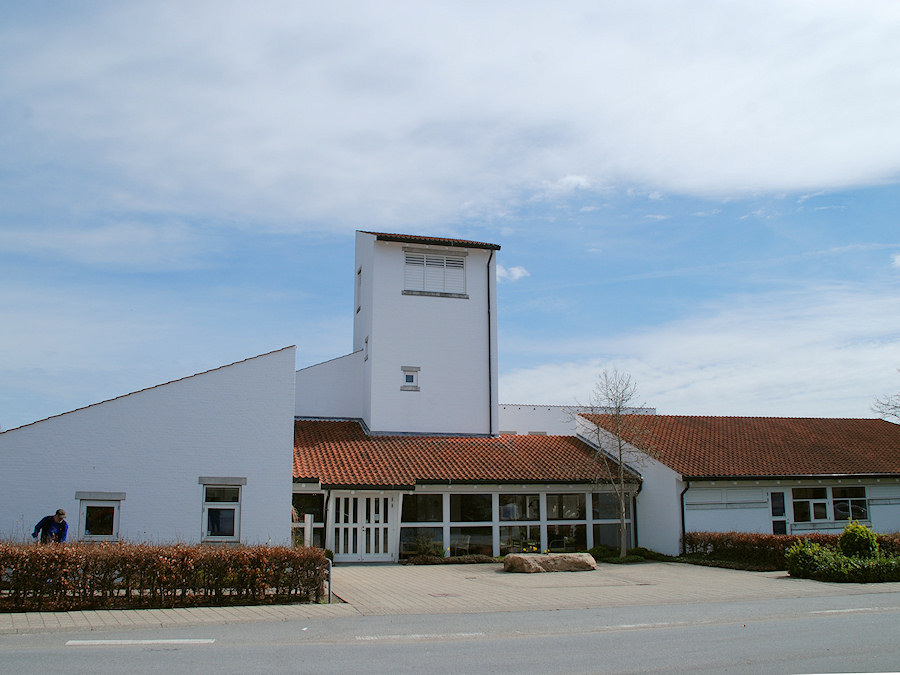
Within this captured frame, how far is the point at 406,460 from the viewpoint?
2573 centimetres

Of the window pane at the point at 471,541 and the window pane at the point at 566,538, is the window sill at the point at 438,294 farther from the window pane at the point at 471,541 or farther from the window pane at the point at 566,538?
the window pane at the point at 566,538

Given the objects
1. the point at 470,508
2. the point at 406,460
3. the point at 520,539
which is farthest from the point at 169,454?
the point at 520,539

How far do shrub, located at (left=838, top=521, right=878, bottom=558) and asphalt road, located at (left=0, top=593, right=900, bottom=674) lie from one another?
612 centimetres

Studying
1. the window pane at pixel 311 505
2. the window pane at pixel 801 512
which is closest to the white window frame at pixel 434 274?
the window pane at pixel 311 505

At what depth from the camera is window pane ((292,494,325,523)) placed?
77.3 feet

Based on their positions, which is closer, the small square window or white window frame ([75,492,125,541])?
white window frame ([75,492,125,541])

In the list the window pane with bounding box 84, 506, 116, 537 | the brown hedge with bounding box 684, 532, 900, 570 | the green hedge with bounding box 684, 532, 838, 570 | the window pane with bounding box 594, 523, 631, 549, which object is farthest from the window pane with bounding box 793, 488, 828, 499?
the window pane with bounding box 84, 506, 116, 537

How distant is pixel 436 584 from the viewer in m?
18.6

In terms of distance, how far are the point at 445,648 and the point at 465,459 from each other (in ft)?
53.0

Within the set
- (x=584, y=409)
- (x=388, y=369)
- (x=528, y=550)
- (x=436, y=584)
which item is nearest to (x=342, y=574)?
(x=436, y=584)

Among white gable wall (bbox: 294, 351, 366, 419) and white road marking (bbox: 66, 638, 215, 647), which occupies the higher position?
white gable wall (bbox: 294, 351, 366, 419)

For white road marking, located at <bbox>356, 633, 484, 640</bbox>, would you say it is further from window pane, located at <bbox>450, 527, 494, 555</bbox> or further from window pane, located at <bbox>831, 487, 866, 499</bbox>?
window pane, located at <bbox>831, 487, 866, 499</bbox>

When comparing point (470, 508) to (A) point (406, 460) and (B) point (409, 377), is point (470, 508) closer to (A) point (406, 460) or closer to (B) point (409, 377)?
(A) point (406, 460)

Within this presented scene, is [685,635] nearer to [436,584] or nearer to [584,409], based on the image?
[436,584]
